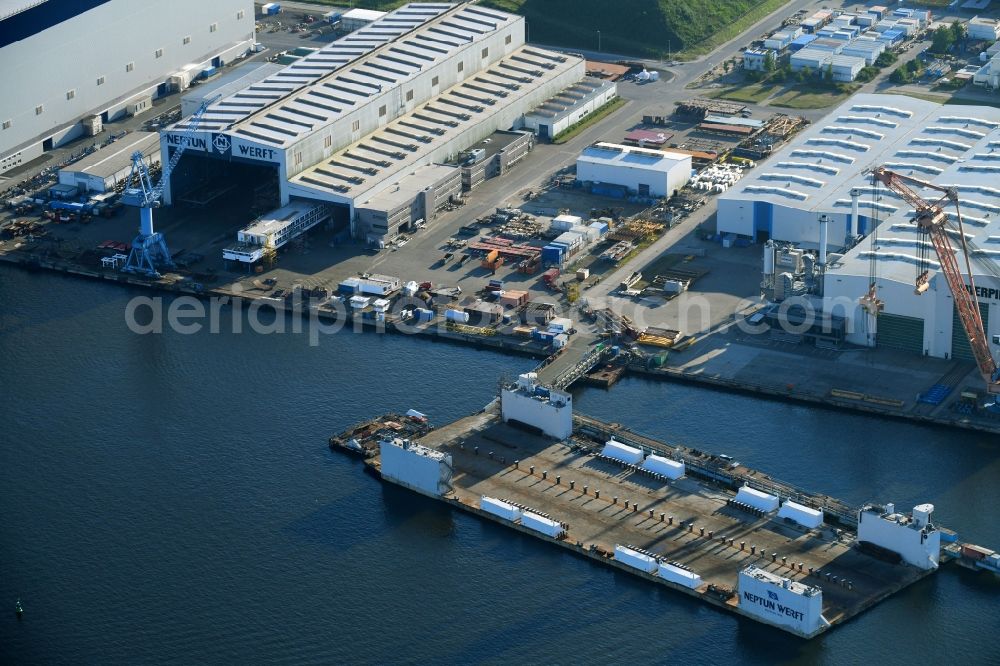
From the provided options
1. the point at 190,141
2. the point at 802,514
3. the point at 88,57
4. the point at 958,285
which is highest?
the point at 88,57

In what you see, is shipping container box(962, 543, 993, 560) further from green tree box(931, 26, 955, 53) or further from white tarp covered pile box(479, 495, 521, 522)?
green tree box(931, 26, 955, 53)

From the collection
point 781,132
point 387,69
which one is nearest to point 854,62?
point 781,132

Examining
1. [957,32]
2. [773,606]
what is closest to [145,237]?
[773,606]

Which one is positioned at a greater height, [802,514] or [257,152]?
[257,152]

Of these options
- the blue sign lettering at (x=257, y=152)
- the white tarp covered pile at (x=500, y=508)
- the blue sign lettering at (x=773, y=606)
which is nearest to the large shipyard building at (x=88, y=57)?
the blue sign lettering at (x=257, y=152)

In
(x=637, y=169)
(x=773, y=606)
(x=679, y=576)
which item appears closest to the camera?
(x=773, y=606)

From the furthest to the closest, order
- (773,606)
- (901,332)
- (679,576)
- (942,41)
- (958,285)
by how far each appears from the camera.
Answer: (942,41) → (901,332) → (958,285) → (679,576) → (773,606)

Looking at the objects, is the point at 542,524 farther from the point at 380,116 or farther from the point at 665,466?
the point at 380,116
